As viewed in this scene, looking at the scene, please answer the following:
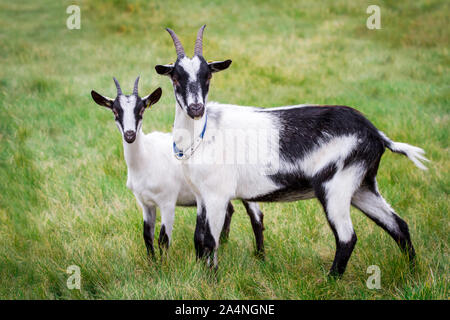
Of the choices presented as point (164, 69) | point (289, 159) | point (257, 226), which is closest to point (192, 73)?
point (164, 69)

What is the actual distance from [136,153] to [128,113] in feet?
1.63

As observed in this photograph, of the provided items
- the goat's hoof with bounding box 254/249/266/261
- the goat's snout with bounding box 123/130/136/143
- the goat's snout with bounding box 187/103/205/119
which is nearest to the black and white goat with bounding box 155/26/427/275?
the goat's snout with bounding box 187/103/205/119

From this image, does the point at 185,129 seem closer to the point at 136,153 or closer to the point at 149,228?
the point at 136,153

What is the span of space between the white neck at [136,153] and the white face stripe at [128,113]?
0.93 ft

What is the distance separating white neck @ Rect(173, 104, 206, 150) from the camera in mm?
3969

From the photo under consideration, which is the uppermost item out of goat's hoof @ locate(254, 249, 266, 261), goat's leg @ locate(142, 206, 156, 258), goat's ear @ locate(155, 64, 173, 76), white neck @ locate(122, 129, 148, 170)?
goat's ear @ locate(155, 64, 173, 76)

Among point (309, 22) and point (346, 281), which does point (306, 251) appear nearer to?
point (346, 281)

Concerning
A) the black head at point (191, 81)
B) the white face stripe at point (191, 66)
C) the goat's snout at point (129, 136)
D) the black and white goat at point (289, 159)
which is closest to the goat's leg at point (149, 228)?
the black and white goat at point (289, 159)

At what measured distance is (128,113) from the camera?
13.8 feet

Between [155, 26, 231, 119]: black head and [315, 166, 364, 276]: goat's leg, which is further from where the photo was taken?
[315, 166, 364, 276]: goat's leg

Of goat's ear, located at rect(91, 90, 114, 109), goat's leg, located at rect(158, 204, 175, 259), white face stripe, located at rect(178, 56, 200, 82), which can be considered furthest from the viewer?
goat's leg, located at rect(158, 204, 175, 259)

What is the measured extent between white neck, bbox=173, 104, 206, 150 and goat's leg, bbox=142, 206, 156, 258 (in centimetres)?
109

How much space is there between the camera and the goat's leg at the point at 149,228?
464 centimetres

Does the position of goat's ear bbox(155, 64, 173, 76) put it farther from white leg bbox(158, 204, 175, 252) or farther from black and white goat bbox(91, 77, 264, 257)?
white leg bbox(158, 204, 175, 252)
